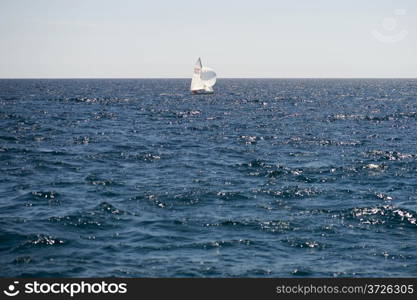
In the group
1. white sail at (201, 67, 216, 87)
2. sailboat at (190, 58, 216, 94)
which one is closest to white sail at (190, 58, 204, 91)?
sailboat at (190, 58, 216, 94)

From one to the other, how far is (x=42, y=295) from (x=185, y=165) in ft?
82.6

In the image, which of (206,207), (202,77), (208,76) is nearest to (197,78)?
(202,77)

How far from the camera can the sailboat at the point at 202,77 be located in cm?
12918

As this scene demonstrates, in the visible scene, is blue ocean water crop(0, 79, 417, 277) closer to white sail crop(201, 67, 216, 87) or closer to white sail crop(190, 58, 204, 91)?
white sail crop(190, 58, 204, 91)

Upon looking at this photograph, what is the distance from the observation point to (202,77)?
13475 cm

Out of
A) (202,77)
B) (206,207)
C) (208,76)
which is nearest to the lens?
(206,207)

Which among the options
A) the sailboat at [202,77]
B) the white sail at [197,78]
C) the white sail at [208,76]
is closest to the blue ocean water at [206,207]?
the white sail at [197,78]

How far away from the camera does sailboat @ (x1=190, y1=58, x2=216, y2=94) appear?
129175mm

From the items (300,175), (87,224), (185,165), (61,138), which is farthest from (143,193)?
(61,138)

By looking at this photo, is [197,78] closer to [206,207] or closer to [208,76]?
[208,76]

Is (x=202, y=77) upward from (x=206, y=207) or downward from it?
upward

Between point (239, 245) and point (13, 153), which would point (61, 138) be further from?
point (239, 245)

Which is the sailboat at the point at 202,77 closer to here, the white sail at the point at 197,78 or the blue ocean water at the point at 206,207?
the white sail at the point at 197,78

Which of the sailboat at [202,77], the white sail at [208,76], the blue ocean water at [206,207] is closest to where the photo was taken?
the blue ocean water at [206,207]
